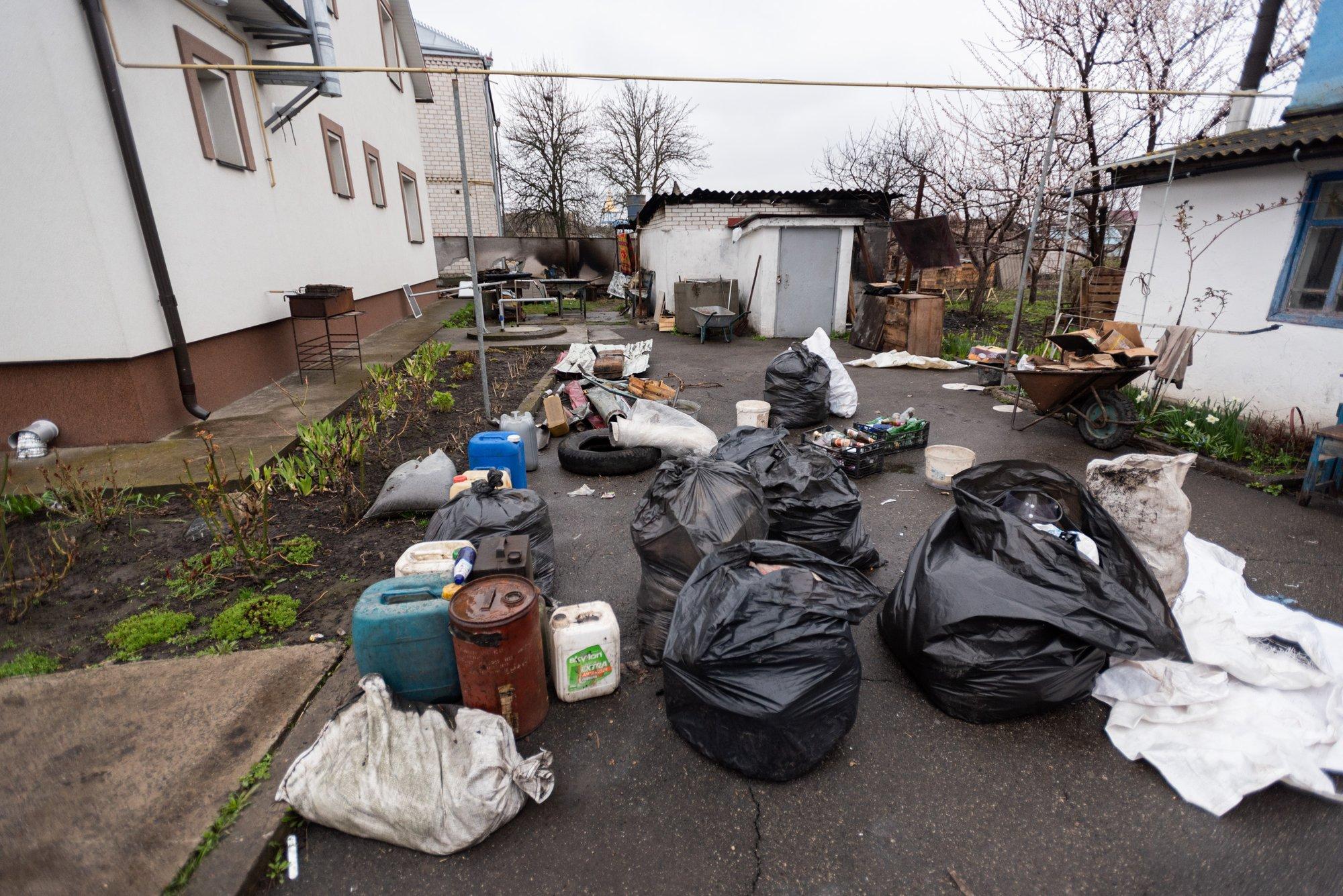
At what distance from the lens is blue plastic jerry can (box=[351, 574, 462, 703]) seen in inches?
83.7

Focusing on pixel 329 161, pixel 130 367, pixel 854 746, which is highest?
pixel 329 161

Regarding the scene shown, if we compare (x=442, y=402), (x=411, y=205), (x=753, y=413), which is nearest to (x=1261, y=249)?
(x=753, y=413)

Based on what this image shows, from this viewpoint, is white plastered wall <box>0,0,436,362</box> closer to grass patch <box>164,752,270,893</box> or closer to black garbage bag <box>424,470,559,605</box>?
black garbage bag <box>424,470,559,605</box>

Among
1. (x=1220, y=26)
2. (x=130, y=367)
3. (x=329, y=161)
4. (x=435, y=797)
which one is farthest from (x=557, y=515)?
(x=1220, y=26)

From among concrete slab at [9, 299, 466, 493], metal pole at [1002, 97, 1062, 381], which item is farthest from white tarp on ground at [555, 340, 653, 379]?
metal pole at [1002, 97, 1062, 381]

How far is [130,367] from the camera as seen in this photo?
470cm

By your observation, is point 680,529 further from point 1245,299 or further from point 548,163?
point 548,163

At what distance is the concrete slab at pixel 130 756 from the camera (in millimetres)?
1740

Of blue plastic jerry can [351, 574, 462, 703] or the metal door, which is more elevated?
the metal door

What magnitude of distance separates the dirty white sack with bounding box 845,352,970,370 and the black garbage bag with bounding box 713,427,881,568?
6431 mm

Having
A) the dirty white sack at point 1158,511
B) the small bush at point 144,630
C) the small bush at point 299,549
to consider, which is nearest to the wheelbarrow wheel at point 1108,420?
the dirty white sack at point 1158,511

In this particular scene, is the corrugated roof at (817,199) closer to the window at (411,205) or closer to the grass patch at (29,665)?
the window at (411,205)

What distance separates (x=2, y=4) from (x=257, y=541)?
13.3ft

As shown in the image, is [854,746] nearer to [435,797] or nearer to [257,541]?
[435,797]
